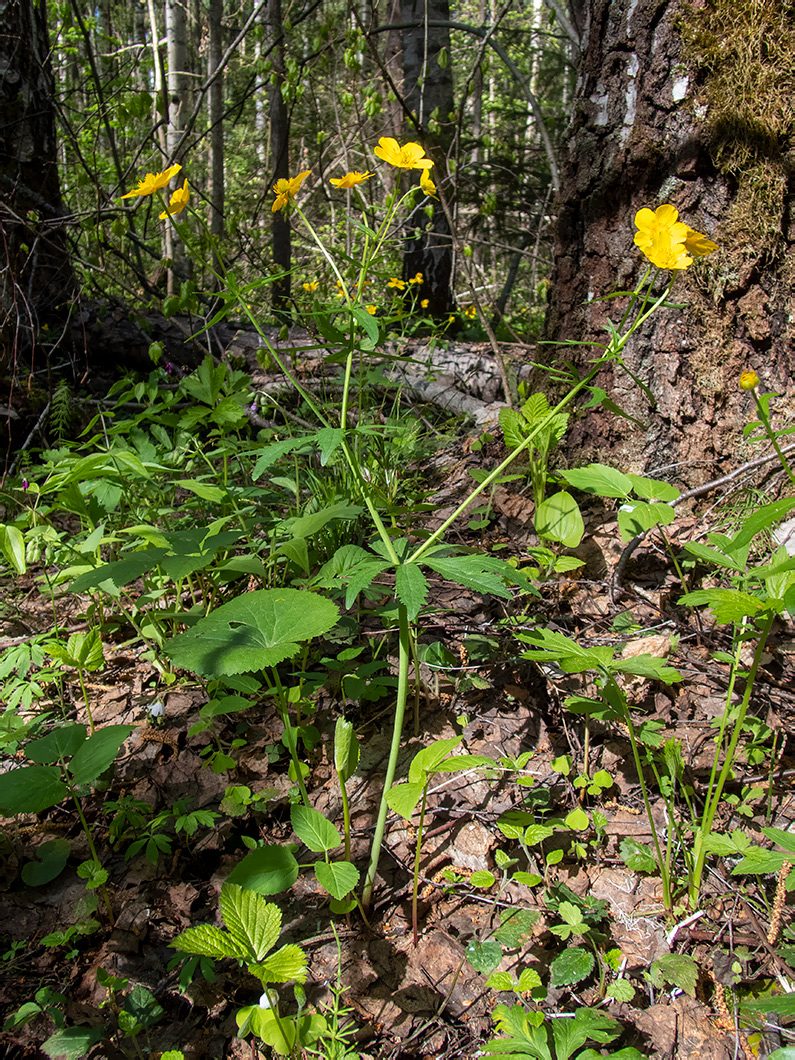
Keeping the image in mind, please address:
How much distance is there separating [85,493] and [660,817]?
1.78 metres

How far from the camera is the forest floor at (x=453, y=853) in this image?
1.03 metres

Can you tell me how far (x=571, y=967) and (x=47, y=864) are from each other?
101cm

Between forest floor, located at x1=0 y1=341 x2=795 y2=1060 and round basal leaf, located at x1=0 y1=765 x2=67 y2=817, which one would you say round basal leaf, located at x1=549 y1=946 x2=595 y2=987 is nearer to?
forest floor, located at x1=0 y1=341 x2=795 y2=1060

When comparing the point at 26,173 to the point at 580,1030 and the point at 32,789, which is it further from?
the point at 580,1030

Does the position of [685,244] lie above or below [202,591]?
above

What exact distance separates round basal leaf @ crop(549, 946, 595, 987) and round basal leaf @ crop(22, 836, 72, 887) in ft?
3.13

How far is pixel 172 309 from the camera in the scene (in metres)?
2.45

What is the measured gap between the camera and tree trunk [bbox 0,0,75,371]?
9.68 ft

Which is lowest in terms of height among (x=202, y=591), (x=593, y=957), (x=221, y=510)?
(x=593, y=957)

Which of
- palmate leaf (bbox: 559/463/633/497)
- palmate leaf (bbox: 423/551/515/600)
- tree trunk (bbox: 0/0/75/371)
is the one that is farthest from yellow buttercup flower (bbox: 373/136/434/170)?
tree trunk (bbox: 0/0/75/371)

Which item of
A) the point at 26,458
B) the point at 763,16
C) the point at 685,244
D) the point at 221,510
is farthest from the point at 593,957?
the point at 26,458

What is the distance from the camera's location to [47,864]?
1.27 metres

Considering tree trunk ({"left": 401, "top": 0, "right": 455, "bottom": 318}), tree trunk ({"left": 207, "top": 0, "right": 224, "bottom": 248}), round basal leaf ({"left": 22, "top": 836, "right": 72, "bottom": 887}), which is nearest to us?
round basal leaf ({"left": 22, "top": 836, "right": 72, "bottom": 887})

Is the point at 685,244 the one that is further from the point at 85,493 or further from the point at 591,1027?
the point at 85,493
